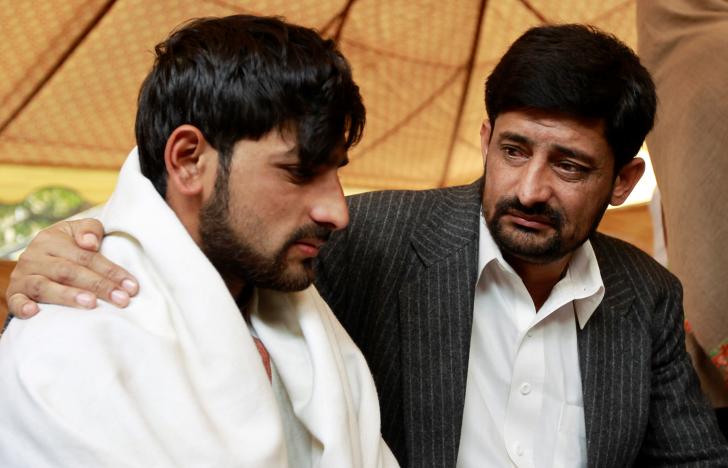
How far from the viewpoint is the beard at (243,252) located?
1171 millimetres

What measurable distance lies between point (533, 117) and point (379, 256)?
381 millimetres

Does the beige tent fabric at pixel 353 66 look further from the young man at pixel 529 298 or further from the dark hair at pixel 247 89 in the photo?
the dark hair at pixel 247 89

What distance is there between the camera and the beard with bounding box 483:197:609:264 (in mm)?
1585

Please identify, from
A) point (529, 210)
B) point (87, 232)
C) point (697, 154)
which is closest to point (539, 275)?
point (529, 210)

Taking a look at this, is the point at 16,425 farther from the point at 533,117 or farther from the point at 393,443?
→ the point at 533,117

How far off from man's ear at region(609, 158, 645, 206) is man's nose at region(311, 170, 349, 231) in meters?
0.74

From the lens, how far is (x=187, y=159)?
1.17m

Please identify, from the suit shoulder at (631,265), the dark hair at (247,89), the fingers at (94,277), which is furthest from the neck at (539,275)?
the fingers at (94,277)

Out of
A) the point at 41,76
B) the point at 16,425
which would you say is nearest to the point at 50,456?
the point at 16,425

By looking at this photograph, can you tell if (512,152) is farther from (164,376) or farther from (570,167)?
(164,376)

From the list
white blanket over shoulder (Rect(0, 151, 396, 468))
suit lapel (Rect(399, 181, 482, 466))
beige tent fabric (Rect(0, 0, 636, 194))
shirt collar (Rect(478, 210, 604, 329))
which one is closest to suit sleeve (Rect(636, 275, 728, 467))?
shirt collar (Rect(478, 210, 604, 329))

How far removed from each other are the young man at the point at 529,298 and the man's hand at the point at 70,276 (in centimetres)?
57

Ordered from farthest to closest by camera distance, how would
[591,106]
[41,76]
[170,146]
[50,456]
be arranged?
1. [41,76]
2. [591,106]
3. [170,146]
4. [50,456]

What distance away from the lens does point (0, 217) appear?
317 centimetres
